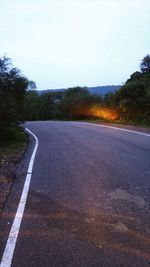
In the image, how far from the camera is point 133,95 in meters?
29.3

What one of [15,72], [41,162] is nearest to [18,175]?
[41,162]

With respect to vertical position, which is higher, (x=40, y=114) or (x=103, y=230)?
(x=103, y=230)

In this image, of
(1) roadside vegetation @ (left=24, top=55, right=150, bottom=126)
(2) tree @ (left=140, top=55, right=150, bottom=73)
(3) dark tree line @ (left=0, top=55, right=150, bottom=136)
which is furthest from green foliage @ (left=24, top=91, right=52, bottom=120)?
(2) tree @ (left=140, top=55, right=150, bottom=73)

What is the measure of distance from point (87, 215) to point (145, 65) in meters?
30.3

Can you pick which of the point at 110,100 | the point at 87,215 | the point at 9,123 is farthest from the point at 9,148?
the point at 110,100

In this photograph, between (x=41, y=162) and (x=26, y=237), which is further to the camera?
(x=41, y=162)

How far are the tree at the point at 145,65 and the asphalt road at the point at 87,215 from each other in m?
24.9

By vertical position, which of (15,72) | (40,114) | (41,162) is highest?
(15,72)

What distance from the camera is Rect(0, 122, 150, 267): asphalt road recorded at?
4.57m

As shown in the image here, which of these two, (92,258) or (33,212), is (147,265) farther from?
(33,212)

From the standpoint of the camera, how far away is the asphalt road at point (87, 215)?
15.0ft

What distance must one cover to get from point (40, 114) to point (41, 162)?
234 ft

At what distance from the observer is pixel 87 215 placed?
6.05 metres

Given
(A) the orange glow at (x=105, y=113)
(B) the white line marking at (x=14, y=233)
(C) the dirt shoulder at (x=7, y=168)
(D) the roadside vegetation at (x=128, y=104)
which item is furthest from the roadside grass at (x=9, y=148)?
(A) the orange glow at (x=105, y=113)
